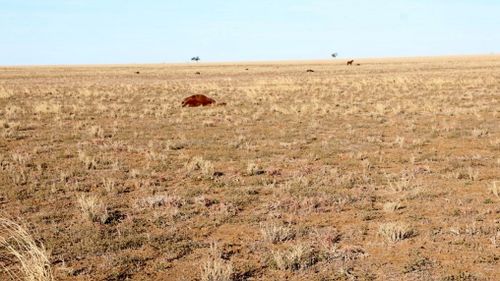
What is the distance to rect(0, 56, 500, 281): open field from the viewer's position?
18.4ft

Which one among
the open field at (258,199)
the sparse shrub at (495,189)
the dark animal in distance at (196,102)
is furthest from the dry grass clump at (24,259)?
the dark animal in distance at (196,102)

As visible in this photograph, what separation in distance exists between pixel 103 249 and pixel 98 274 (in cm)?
72

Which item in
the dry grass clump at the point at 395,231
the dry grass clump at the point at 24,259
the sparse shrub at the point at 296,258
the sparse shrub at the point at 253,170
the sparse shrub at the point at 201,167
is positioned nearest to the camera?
the dry grass clump at the point at 24,259

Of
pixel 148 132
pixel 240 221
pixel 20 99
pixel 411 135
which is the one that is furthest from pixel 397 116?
pixel 20 99

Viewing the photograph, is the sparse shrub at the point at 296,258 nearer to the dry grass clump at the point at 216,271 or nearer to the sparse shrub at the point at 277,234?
the sparse shrub at the point at 277,234

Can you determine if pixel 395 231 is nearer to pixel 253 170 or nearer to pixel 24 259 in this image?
pixel 24 259

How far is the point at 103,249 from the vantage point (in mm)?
6070

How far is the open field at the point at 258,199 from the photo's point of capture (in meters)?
5.62

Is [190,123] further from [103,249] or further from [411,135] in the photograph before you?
[103,249]

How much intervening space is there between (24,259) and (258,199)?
14.0ft

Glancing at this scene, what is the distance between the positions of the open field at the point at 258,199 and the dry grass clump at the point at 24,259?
72 millimetres

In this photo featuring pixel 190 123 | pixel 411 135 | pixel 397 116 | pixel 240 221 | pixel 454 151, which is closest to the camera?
pixel 240 221

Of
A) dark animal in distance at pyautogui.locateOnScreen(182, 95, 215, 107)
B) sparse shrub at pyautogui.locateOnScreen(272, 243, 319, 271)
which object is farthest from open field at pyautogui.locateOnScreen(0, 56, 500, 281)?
dark animal in distance at pyautogui.locateOnScreen(182, 95, 215, 107)

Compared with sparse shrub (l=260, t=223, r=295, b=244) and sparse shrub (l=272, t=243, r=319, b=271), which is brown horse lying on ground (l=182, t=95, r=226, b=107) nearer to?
sparse shrub (l=260, t=223, r=295, b=244)
